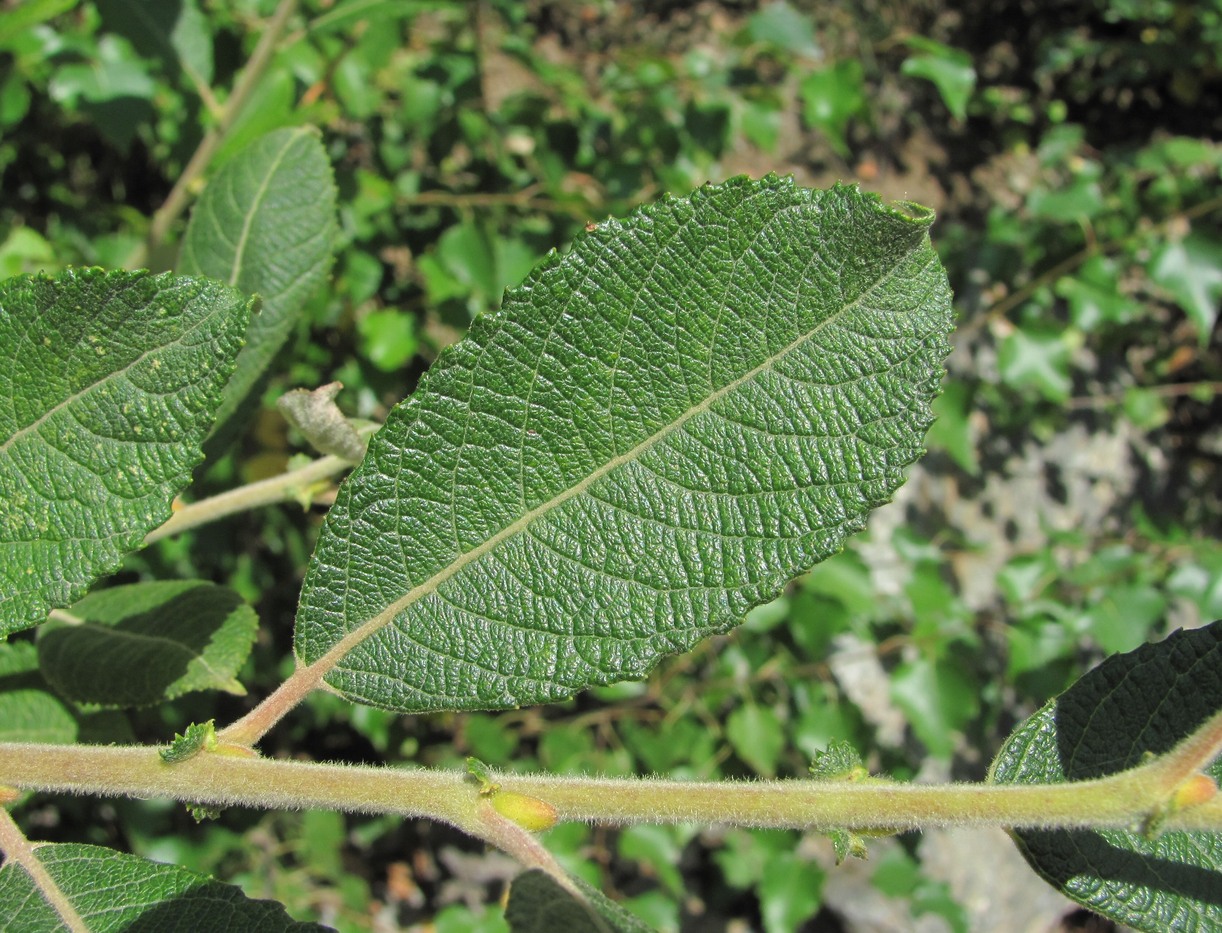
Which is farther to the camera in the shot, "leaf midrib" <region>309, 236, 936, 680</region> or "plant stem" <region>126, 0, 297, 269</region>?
"plant stem" <region>126, 0, 297, 269</region>

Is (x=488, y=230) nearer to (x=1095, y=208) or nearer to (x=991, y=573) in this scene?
(x=1095, y=208)

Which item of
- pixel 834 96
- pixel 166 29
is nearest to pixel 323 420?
pixel 166 29

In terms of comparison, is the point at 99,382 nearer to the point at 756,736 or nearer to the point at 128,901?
the point at 128,901

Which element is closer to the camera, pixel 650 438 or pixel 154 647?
pixel 650 438

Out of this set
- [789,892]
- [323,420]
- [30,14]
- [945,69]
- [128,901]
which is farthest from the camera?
[789,892]

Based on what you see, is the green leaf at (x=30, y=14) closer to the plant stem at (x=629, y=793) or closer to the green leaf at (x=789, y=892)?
the plant stem at (x=629, y=793)

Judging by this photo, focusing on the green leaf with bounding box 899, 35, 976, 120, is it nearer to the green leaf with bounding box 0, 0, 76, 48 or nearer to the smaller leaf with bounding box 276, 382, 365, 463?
the green leaf with bounding box 0, 0, 76, 48

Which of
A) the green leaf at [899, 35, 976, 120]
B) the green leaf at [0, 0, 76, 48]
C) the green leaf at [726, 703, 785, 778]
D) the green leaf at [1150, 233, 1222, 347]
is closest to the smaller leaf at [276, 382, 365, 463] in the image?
the green leaf at [0, 0, 76, 48]
